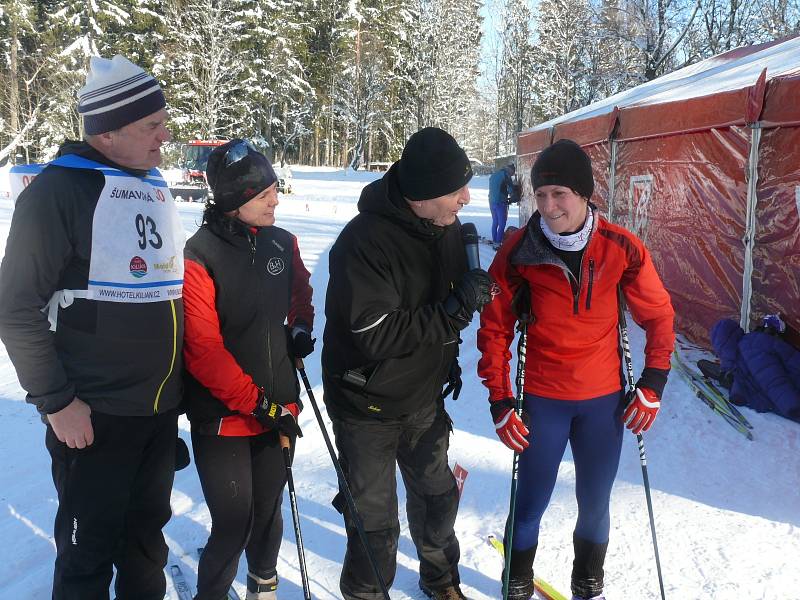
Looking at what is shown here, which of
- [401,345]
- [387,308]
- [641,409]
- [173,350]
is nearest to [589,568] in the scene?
[641,409]

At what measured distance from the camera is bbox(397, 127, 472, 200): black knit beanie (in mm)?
2162

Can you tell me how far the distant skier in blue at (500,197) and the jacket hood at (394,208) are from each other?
1058 centimetres

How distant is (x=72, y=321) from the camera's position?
1.96 metres

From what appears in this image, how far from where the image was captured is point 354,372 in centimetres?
228

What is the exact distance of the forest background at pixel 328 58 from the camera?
26.0 metres

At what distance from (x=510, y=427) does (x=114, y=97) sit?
75.0 inches

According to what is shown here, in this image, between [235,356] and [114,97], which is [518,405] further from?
[114,97]

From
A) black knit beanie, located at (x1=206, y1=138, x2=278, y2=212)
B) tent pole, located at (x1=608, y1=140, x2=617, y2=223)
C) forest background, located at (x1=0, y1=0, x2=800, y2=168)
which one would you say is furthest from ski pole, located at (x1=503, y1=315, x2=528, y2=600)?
forest background, located at (x1=0, y1=0, x2=800, y2=168)

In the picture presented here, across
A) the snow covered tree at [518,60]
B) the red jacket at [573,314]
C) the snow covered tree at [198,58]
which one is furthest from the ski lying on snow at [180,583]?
the snow covered tree at [518,60]

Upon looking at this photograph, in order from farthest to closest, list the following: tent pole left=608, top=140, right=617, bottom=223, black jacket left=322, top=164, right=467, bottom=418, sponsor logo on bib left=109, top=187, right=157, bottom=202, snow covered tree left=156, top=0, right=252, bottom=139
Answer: snow covered tree left=156, top=0, right=252, bottom=139 < tent pole left=608, top=140, right=617, bottom=223 < black jacket left=322, top=164, right=467, bottom=418 < sponsor logo on bib left=109, top=187, right=157, bottom=202

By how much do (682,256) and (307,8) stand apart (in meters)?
40.0

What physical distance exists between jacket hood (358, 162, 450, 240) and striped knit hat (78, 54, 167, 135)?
83cm

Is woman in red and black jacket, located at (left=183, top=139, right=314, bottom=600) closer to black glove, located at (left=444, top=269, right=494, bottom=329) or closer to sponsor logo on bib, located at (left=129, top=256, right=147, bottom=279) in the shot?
sponsor logo on bib, located at (left=129, top=256, right=147, bottom=279)

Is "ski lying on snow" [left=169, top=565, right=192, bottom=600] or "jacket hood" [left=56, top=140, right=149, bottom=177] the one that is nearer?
"jacket hood" [left=56, top=140, right=149, bottom=177]
